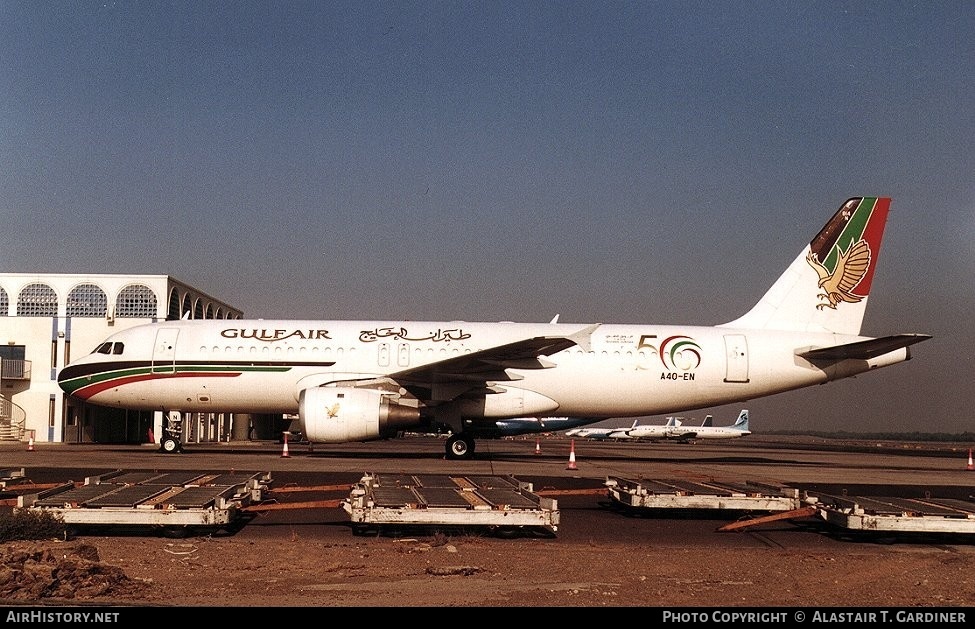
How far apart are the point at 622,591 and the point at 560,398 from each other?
53.3 feet

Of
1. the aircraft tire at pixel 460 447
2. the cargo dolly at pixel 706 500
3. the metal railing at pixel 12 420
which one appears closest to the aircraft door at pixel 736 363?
the aircraft tire at pixel 460 447

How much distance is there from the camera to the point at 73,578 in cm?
649

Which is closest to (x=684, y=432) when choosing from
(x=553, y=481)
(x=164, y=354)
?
(x=164, y=354)

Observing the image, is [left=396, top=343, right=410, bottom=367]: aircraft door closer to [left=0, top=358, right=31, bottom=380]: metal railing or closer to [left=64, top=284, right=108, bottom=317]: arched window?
[left=64, top=284, right=108, bottom=317]: arched window

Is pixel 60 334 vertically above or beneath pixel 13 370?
above

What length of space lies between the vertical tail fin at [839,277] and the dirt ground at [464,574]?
15507 mm

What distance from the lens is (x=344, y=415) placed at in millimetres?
20156

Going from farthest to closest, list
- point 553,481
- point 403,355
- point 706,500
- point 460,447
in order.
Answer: point 403,355 < point 460,447 < point 553,481 < point 706,500

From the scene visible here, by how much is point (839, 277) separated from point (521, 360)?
9772 mm

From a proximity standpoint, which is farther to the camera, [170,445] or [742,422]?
[742,422]

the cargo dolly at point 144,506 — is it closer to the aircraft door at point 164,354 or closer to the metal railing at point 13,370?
the aircraft door at point 164,354

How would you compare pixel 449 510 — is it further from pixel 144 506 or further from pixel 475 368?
pixel 475 368

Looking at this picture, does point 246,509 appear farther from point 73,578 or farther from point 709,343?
point 709,343

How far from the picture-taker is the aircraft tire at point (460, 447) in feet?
72.3
